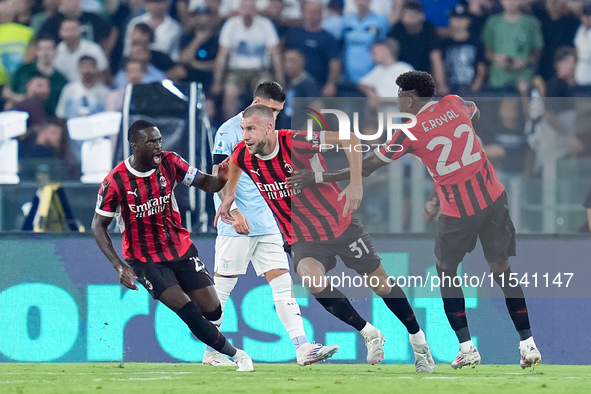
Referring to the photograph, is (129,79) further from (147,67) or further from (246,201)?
(246,201)

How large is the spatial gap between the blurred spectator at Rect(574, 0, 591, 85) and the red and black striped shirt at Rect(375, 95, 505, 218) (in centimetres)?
397

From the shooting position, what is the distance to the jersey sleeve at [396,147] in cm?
705

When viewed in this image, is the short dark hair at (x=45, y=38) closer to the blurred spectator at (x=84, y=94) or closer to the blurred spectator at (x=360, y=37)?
the blurred spectator at (x=84, y=94)

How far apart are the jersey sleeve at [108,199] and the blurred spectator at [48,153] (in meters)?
2.17

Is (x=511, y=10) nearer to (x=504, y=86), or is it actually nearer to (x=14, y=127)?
(x=504, y=86)

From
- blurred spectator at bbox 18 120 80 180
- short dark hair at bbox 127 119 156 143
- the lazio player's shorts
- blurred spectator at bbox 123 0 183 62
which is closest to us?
short dark hair at bbox 127 119 156 143

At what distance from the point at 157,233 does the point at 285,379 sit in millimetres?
1412

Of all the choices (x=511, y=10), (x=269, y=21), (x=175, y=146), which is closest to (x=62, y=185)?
(x=175, y=146)

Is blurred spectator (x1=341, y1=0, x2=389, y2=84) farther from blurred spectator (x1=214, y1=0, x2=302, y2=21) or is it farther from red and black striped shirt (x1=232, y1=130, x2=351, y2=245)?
red and black striped shirt (x1=232, y1=130, x2=351, y2=245)

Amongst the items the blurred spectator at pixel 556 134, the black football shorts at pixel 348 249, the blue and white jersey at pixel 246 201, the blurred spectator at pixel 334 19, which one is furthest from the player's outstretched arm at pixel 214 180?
the blurred spectator at pixel 334 19

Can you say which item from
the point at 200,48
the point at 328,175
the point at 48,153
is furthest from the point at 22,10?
the point at 328,175

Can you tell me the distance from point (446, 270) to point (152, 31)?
564 cm

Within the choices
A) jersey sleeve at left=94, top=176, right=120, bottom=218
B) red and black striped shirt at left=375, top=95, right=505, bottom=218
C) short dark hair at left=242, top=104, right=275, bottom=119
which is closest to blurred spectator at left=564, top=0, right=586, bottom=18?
red and black striped shirt at left=375, top=95, right=505, bottom=218

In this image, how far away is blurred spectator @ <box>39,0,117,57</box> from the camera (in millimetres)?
11555
